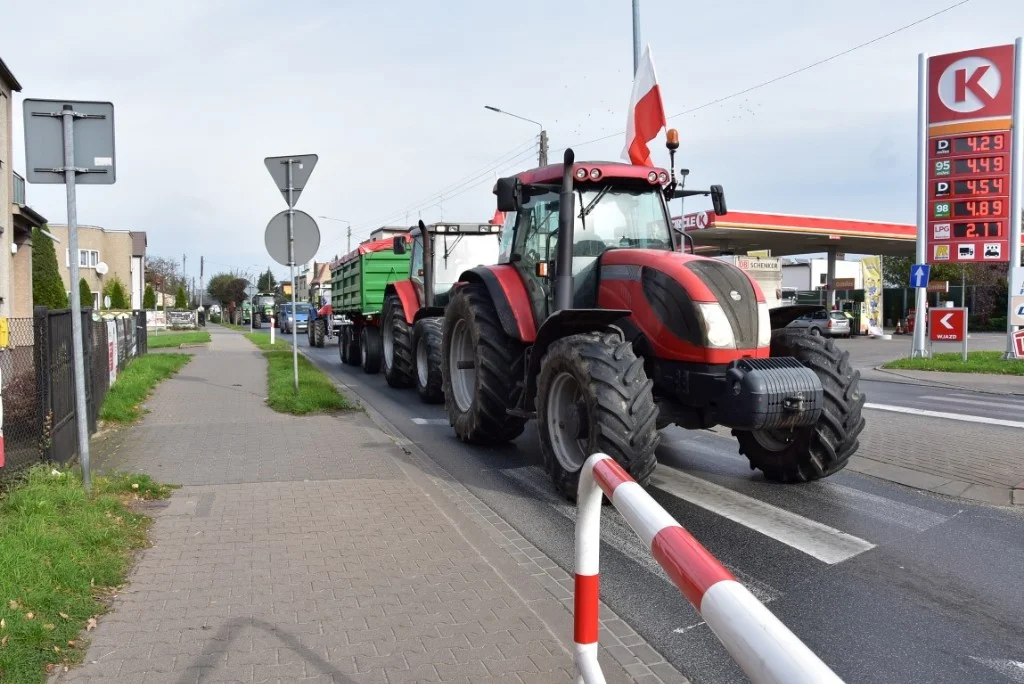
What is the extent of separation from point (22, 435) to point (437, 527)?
3365 millimetres

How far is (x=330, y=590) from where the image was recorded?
14.0 ft

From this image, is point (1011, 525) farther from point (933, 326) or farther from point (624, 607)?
point (933, 326)

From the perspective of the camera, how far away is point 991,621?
395 centimetres

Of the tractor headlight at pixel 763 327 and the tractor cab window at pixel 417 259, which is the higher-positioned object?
the tractor cab window at pixel 417 259

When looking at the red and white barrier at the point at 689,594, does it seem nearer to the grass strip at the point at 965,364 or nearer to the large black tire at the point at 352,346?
the large black tire at the point at 352,346

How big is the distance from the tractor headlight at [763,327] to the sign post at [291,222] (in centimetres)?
689

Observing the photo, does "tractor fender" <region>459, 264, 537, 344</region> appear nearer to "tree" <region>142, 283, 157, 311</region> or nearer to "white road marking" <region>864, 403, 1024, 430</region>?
"white road marking" <region>864, 403, 1024, 430</region>

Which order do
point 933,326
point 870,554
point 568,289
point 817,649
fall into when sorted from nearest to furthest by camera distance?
point 817,649 → point 870,554 → point 568,289 → point 933,326

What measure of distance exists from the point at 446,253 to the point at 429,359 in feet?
7.75

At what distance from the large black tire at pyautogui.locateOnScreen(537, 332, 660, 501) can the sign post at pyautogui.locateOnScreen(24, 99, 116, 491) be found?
3420 mm

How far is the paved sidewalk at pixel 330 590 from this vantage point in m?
3.42

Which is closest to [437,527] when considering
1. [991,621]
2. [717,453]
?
[991,621]

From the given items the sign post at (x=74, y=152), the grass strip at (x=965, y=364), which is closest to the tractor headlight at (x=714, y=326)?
the sign post at (x=74, y=152)

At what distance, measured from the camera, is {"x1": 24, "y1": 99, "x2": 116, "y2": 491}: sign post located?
5867mm
